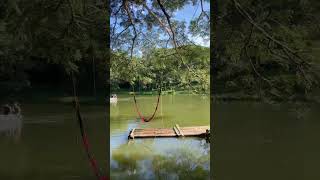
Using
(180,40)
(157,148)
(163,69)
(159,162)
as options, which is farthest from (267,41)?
(163,69)

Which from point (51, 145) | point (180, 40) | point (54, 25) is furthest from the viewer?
point (51, 145)

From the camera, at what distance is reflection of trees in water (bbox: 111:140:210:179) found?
496 centimetres

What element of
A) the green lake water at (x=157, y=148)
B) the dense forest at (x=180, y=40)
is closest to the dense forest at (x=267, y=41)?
the dense forest at (x=180, y=40)

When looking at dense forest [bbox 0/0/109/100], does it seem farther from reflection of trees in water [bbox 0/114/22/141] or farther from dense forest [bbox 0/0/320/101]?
reflection of trees in water [bbox 0/114/22/141]

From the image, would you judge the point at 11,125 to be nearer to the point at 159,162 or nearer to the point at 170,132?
the point at 170,132

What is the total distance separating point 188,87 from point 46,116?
381 cm

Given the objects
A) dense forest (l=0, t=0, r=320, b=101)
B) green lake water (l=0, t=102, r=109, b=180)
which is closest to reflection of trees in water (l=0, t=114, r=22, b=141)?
green lake water (l=0, t=102, r=109, b=180)

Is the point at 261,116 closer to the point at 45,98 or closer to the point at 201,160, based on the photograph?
the point at 201,160

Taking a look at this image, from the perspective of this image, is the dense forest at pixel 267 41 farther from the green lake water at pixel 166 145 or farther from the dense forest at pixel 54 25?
the dense forest at pixel 54 25

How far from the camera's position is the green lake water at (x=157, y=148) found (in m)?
5.11

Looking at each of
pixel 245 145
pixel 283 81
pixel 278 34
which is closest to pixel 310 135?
pixel 245 145

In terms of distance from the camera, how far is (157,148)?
6641 mm

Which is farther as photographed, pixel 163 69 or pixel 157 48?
pixel 163 69

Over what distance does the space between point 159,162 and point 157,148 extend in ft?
3.14
